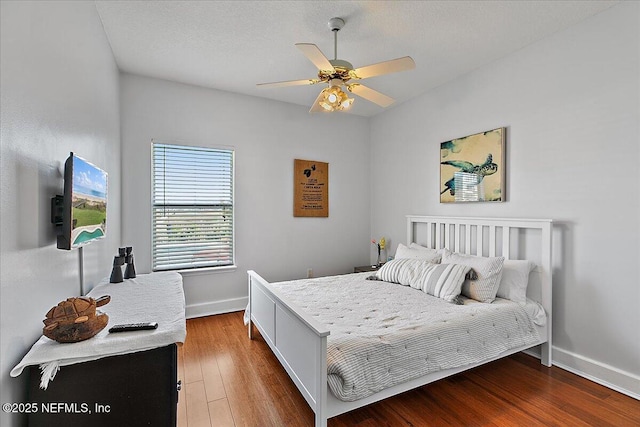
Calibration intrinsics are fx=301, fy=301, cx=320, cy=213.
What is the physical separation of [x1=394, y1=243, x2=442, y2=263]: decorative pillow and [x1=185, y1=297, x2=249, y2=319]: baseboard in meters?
2.08

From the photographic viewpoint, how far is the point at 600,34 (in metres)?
2.29

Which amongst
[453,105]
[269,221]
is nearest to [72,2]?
[269,221]

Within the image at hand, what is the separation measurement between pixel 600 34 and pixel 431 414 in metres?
3.02

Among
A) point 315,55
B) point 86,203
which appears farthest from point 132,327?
point 315,55

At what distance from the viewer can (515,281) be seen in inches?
102

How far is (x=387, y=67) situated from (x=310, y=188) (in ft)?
7.82

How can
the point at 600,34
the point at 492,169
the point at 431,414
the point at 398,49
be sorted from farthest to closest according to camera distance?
the point at 492,169
the point at 398,49
the point at 600,34
the point at 431,414

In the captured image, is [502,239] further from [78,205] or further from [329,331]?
[78,205]

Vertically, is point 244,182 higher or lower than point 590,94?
lower

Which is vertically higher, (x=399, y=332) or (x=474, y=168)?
(x=474, y=168)

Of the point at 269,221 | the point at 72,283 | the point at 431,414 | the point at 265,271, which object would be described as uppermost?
the point at 269,221

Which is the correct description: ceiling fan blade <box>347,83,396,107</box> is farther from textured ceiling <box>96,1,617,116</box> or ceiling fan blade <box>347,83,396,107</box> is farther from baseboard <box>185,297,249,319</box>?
baseboard <box>185,297,249,319</box>

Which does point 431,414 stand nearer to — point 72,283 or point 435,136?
point 72,283

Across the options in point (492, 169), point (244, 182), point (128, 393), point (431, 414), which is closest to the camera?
point (128, 393)
